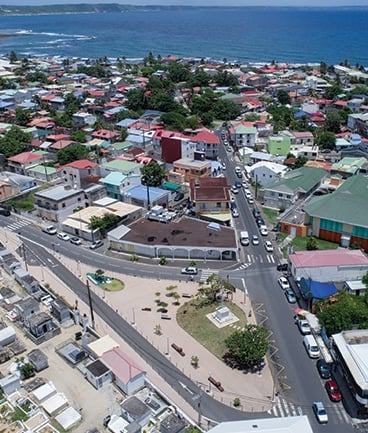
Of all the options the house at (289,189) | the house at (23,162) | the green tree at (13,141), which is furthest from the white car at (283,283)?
the green tree at (13,141)

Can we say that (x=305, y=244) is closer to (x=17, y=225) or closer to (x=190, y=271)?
(x=190, y=271)

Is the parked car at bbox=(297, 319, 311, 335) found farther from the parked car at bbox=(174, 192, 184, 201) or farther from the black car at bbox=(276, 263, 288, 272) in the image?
the parked car at bbox=(174, 192, 184, 201)

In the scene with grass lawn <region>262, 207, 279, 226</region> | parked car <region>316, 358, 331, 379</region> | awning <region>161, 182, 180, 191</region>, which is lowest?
parked car <region>316, 358, 331, 379</region>

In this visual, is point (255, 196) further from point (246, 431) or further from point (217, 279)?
point (246, 431)

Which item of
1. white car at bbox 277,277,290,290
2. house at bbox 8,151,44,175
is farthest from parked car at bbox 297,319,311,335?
house at bbox 8,151,44,175

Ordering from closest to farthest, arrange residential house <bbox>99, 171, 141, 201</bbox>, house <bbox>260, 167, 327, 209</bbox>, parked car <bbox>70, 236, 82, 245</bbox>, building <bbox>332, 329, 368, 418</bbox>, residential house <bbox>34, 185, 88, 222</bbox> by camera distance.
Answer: building <bbox>332, 329, 368, 418</bbox> < parked car <bbox>70, 236, 82, 245</bbox> < residential house <bbox>34, 185, 88, 222</bbox> < house <bbox>260, 167, 327, 209</bbox> < residential house <bbox>99, 171, 141, 201</bbox>

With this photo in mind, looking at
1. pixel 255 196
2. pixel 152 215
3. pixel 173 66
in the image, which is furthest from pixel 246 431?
pixel 173 66

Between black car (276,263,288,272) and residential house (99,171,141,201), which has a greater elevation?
residential house (99,171,141,201)
